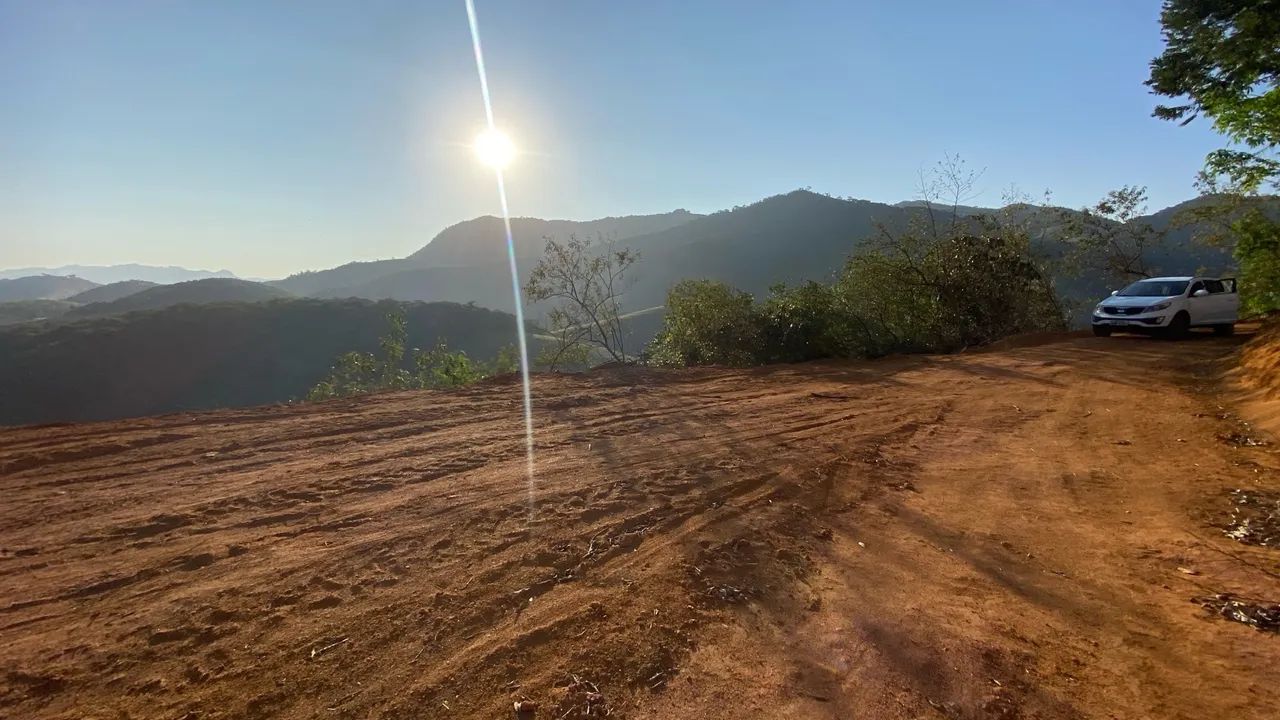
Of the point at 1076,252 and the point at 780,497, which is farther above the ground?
the point at 1076,252

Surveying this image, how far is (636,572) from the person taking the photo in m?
3.70

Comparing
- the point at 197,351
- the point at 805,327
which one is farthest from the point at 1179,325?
the point at 197,351

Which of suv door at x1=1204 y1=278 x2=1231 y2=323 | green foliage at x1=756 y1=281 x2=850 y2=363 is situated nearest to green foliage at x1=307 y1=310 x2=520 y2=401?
green foliage at x1=756 y1=281 x2=850 y2=363

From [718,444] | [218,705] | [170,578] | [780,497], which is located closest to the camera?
[218,705]

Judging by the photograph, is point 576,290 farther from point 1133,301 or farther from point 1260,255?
point 1260,255

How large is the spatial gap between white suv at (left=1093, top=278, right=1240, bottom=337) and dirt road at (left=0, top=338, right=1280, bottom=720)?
8951mm

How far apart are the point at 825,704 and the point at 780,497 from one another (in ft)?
8.15

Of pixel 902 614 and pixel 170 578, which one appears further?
pixel 170 578

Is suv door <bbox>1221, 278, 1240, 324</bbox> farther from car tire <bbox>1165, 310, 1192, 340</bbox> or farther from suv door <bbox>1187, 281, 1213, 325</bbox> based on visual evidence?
car tire <bbox>1165, 310, 1192, 340</bbox>

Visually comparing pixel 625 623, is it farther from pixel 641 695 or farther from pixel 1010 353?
pixel 1010 353

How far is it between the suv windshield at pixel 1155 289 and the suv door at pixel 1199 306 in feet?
0.71

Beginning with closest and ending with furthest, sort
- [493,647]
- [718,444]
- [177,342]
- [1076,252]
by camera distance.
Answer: [493,647]
[718,444]
[1076,252]
[177,342]

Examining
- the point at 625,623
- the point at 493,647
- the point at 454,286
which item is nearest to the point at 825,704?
the point at 625,623

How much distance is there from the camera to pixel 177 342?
241 feet
